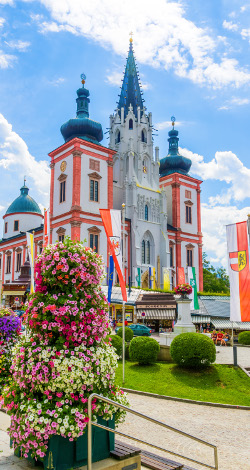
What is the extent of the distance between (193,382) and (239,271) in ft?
15.2

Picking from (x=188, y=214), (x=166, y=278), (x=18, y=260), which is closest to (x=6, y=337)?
(x=166, y=278)

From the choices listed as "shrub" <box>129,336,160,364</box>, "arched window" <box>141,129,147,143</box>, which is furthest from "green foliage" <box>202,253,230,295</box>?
"shrub" <box>129,336,160,364</box>

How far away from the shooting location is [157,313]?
1332 inches

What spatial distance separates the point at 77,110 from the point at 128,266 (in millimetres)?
20653

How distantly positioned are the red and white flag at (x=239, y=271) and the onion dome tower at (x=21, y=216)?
53.1 metres

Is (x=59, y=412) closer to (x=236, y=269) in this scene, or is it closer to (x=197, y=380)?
(x=197, y=380)

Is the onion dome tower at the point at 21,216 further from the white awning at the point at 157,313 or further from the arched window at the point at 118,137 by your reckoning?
the white awning at the point at 157,313

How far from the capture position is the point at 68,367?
17.6 ft

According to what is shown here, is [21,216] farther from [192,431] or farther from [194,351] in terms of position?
[192,431]

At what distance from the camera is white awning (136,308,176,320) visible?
33.1 metres

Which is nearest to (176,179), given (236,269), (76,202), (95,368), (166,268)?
(166,268)

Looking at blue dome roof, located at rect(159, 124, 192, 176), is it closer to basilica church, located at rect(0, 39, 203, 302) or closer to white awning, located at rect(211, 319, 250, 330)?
basilica church, located at rect(0, 39, 203, 302)

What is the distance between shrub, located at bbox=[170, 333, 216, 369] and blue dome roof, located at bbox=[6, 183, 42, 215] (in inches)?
2145

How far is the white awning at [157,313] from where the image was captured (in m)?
33.1
